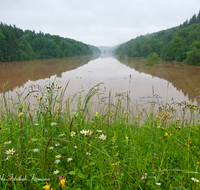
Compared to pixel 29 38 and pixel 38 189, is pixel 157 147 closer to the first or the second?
pixel 38 189

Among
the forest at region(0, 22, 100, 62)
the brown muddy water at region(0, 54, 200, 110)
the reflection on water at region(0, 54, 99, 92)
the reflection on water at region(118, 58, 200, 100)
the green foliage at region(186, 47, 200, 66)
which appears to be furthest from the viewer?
the forest at region(0, 22, 100, 62)

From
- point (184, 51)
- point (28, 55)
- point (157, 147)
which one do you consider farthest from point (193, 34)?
point (157, 147)

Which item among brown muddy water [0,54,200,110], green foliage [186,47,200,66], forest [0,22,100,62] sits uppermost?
forest [0,22,100,62]

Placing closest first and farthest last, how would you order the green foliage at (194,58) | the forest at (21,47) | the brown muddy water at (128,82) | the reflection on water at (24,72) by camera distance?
the brown muddy water at (128,82) → the reflection on water at (24,72) → the green foliage at (194,58) → the forest at (21,47)

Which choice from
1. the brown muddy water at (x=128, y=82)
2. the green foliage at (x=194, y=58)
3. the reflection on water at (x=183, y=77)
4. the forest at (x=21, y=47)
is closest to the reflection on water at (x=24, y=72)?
the brown muddy water at (x=128, y=82)

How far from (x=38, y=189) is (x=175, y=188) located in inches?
45.0

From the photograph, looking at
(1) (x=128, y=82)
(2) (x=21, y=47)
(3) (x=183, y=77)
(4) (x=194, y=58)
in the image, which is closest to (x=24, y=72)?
(1) (x=128, y=82)

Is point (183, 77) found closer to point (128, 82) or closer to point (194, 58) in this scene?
point (128, 82)

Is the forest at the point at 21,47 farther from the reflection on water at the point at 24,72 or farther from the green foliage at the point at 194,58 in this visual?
the green foliage at the point at 194,58

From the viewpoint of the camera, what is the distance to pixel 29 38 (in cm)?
5166

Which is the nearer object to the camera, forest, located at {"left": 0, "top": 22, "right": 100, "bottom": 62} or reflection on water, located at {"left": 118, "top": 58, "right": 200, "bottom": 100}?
reflection on water, located at {"left": 118, "top": 58, "right": 200, "bottom": 100}

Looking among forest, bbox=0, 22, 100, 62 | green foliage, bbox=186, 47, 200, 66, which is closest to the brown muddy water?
green foliage, bbox=186, 47, 200, 66

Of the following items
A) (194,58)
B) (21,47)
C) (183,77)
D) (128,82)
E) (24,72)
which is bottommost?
(128,82)

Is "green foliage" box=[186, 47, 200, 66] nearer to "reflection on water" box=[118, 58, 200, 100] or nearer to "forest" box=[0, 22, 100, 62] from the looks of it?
"reflection on water" box=[118, 58, 200, 100]
